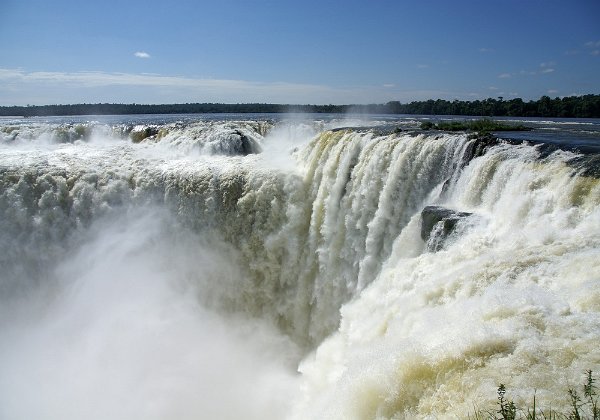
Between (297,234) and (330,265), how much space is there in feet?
5.18

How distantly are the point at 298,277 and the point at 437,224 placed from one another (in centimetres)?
543

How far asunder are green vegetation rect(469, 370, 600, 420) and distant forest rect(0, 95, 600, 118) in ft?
87.5

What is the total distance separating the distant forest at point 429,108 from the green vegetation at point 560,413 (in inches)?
1050

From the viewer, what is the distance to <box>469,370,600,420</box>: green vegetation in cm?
283

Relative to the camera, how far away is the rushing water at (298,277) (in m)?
3.96

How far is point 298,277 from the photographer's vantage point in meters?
11.7

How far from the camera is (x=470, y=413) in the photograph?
128 inches

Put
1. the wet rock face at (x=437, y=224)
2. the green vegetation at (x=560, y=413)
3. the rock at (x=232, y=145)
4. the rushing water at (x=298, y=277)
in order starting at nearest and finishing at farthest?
the green vegetation at (x=560, y=413) < the rushing water at (x=298, y=277) < the wet rock face at (x=437, y=224) < the rock at (x=232, y=145)

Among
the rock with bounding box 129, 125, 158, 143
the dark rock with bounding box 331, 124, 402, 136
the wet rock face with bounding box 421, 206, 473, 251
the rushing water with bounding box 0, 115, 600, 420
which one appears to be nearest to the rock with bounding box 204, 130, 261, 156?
the rushing water with bounding box 0, 115, 600, 420

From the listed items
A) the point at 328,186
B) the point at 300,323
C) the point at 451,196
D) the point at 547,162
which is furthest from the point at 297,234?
the point at 547,162

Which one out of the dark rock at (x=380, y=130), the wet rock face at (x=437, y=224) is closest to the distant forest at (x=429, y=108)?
the dark rock at (x=380, y=130)

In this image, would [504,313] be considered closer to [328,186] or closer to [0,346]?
[328,186]

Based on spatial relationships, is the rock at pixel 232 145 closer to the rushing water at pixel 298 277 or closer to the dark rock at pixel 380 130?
the rushing water at pixel 298 277

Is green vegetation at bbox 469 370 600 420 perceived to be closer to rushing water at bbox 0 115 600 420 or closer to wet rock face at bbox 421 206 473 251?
rushing water at bbox 0 115 600 420
